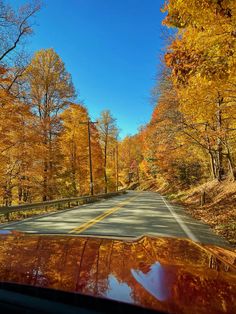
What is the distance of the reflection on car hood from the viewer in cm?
202

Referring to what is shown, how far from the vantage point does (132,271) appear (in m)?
2.62

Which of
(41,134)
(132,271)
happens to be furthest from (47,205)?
(132,271)

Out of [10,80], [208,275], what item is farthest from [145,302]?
[10,80]

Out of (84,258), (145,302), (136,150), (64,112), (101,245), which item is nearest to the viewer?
(145,302)

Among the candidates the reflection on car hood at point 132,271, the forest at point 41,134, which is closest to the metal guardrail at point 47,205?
the forest at point 41,134

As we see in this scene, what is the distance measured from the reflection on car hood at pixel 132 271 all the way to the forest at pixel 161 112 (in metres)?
5.75

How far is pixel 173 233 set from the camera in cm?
1026

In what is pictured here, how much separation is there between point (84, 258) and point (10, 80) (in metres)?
17.0

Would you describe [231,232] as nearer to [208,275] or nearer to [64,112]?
[208,275]

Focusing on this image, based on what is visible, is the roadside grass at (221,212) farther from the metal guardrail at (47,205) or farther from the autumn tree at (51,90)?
the autumn tree at (51,90)

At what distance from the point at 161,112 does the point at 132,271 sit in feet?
61.9

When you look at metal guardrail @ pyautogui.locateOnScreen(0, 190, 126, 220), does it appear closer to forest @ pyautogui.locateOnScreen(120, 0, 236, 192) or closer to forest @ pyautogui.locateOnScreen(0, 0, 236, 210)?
forest @ pyautogui.locateOnScreen(0, 0, 236, 210)

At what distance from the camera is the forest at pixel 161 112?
824 cm

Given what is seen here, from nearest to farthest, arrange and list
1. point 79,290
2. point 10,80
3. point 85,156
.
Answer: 1. point 79,290
2. point 10,80
3. point 85,156
